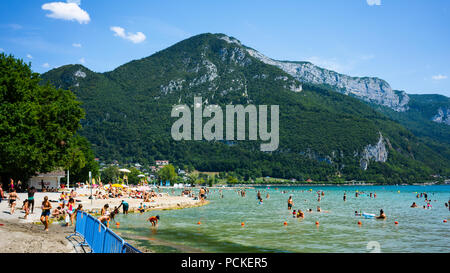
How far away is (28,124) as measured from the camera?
117 ft

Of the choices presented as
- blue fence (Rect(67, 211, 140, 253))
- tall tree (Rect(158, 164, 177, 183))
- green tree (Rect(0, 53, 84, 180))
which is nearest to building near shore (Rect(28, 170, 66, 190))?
green tree (Rect(0, 53, 84, 180))

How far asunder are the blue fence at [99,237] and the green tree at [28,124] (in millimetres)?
21708

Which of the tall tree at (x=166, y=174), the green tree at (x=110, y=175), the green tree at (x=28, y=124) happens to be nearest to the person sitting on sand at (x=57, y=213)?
the green tree at (x=28, y=124)

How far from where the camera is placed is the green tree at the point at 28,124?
3328cm

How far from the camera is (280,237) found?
21.9 metres

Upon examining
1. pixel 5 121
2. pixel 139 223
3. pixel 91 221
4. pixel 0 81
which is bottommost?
pixel 139 223

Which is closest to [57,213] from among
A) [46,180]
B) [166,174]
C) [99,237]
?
[99,237]

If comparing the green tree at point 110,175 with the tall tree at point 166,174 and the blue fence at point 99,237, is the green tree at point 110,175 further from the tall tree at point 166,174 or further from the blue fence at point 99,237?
the blue fence at point 99,237

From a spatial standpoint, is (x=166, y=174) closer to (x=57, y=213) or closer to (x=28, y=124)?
(x=28, y=124)

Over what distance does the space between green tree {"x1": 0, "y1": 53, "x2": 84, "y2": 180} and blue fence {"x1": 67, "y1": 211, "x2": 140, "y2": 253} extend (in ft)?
71.2

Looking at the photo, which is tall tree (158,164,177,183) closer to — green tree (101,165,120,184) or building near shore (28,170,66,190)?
green tree (101,165,120,184)

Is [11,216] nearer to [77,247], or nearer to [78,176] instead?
[77,247]
